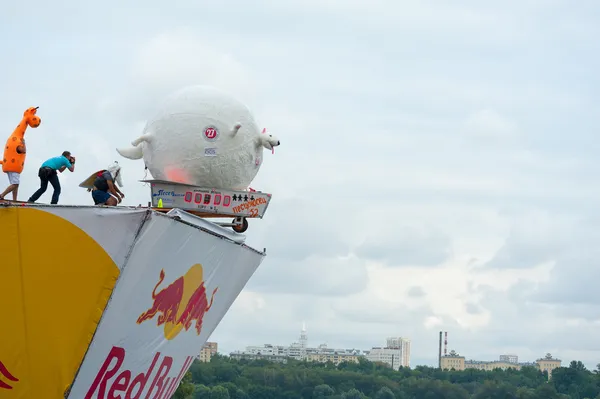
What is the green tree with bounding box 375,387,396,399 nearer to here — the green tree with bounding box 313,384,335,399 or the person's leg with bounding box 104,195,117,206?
the green tree with bounding box 313,384,335,399

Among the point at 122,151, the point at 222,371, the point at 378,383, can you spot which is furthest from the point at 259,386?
the point at 122,151

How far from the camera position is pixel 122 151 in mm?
23391

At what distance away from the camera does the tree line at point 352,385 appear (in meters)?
150

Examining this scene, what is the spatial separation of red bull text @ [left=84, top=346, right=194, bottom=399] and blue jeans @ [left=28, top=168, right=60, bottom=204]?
326cm

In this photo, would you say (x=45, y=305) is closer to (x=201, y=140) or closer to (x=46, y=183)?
(x=46, y=183)

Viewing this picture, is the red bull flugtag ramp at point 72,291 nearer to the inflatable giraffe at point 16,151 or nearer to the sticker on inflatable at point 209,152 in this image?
the inflatable giraffe at point 16,151

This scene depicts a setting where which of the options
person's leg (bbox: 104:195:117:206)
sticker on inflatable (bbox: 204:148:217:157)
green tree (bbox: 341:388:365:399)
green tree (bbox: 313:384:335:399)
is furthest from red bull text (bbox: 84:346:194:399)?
green tree (bbox: 341:388:365:399)

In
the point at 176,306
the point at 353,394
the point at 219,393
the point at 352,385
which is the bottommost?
the point at 176,306

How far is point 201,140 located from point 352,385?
145 meters

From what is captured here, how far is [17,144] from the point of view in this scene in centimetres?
1988

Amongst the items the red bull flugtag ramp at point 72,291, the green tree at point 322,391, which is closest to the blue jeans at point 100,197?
the red bull flugtag ramp at point 72,291

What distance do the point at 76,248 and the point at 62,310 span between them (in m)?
0.92

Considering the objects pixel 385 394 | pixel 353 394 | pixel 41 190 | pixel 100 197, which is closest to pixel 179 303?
pixel 100 197

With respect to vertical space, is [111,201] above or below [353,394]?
below
